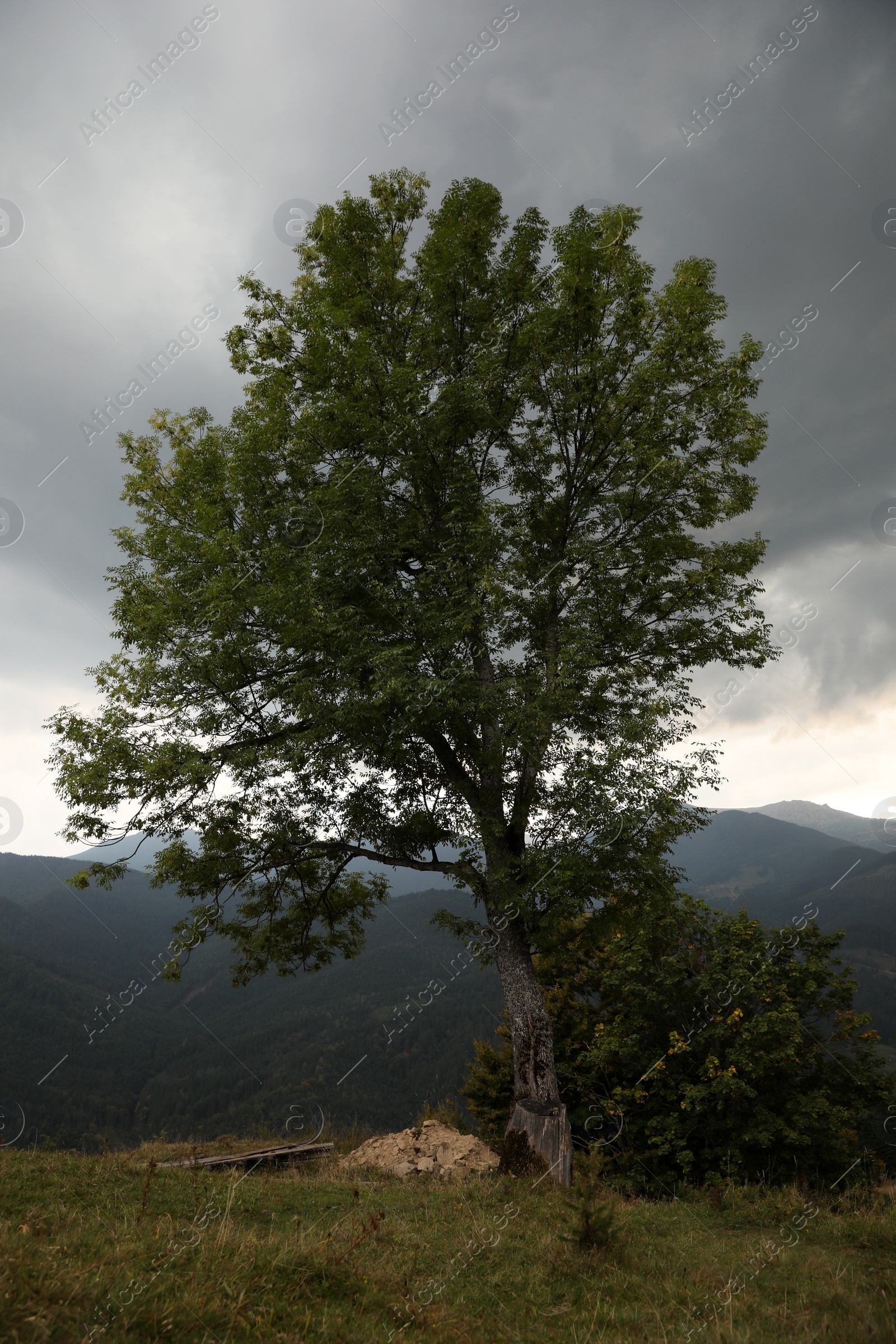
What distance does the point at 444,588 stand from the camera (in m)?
12.4

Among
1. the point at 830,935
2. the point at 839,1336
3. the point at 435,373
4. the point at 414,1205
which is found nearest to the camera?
the point at 839,1336

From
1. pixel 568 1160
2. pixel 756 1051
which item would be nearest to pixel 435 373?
pixel 568 1160

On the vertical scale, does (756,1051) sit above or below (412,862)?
below

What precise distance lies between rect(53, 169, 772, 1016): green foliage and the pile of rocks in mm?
4049

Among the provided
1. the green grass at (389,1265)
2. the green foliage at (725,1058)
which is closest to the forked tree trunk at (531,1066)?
the green grass at (389,1265)

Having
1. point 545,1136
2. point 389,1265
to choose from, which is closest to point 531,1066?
point 545,1136

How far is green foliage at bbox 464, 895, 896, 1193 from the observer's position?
52.2 ft

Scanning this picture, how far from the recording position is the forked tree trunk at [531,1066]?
10.4 m

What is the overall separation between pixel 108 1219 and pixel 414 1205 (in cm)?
443

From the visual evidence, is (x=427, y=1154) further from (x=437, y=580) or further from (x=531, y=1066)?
(x=437, y=580)

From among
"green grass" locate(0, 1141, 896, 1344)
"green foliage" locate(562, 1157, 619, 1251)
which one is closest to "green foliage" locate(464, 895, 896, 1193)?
"green grass" locate(0, 1141, 896, 1344)

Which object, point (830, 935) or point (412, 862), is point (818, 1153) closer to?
point (830, 935)

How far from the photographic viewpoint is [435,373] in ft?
44.4

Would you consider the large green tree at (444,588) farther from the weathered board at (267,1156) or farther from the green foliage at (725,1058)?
the green foliage at (725,1058)
